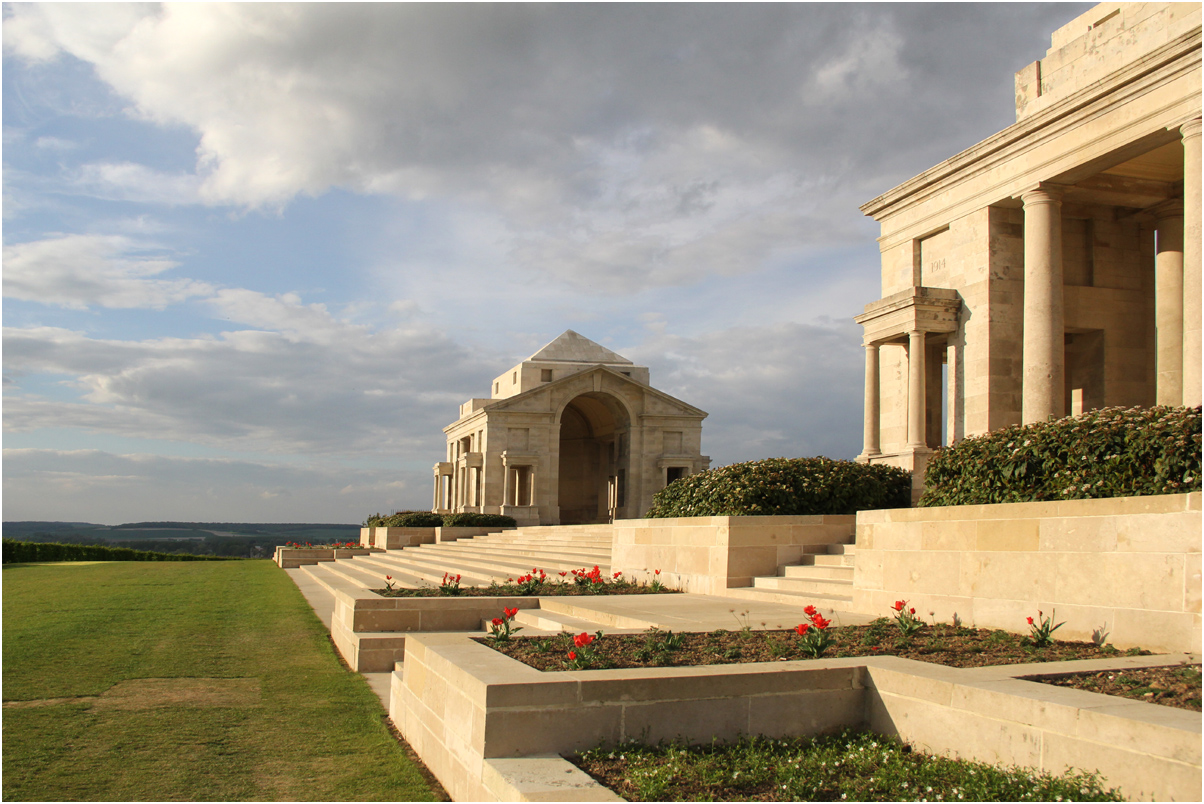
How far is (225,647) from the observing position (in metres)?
12.5

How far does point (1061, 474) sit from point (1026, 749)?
16.0 feet

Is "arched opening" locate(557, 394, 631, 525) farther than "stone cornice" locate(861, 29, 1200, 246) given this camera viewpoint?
Yes

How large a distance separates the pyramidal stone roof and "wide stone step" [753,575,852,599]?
41.8 m

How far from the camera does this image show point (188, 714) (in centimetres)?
843

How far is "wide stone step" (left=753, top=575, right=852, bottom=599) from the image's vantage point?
11.6 meters

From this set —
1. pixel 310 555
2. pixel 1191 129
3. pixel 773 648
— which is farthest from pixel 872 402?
pixel 310 555

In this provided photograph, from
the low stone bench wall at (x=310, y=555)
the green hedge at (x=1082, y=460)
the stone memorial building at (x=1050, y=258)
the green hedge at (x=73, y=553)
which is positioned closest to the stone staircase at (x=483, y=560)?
the low stone bench wall at (x=310, y=555)

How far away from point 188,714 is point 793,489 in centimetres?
945

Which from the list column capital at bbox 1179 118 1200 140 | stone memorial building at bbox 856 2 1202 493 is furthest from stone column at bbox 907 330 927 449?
column capital at bbox 1179 118 1200 140

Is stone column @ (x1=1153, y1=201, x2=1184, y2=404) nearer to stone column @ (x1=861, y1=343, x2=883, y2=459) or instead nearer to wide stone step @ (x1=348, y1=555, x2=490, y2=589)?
stone column @ (x1=861, y1=343, x2=883, y2=459)

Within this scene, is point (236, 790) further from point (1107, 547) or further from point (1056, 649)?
point (1107, 547)

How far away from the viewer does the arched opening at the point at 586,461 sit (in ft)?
169

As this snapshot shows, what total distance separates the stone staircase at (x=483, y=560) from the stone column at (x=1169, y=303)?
1092 centimetres

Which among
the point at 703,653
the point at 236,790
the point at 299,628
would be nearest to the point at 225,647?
the point at 299,628
